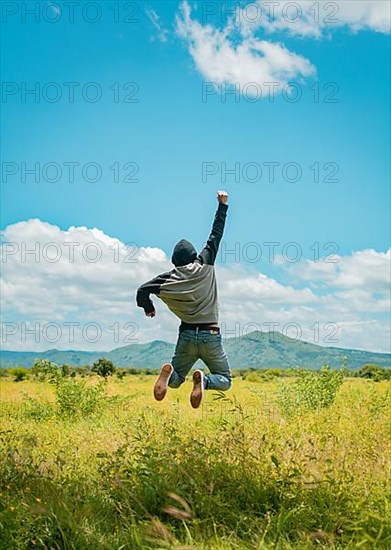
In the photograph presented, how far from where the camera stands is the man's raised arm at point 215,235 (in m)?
7.57

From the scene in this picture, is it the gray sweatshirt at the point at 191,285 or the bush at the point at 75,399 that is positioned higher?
the gray sweatshirt at the point at 191,285

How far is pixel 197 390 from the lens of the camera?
716 cm

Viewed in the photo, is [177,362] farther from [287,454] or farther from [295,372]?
[295,372]

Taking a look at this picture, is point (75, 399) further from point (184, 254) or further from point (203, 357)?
point (184, 254)

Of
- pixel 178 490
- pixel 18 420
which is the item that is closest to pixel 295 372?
pixel 18 420

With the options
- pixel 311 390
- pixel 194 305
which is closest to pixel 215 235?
pixel 194 305

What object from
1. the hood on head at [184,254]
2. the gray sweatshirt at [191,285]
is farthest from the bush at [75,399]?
the hood on head at [184,254]

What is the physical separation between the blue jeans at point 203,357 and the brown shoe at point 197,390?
0.13 m

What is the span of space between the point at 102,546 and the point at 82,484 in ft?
6.48

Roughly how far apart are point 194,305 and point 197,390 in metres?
0.97

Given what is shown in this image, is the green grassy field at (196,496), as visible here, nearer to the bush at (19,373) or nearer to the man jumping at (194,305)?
the man jumping at (194,305)

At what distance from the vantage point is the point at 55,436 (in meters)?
10.9

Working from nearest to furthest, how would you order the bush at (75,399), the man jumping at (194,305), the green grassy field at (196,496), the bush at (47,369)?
the green grassy field at (196,496) → the man jumping at (194,305) → the bush at (75,399) → the bush at (47,369)

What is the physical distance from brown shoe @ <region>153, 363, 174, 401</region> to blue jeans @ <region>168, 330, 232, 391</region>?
5.4 inches
